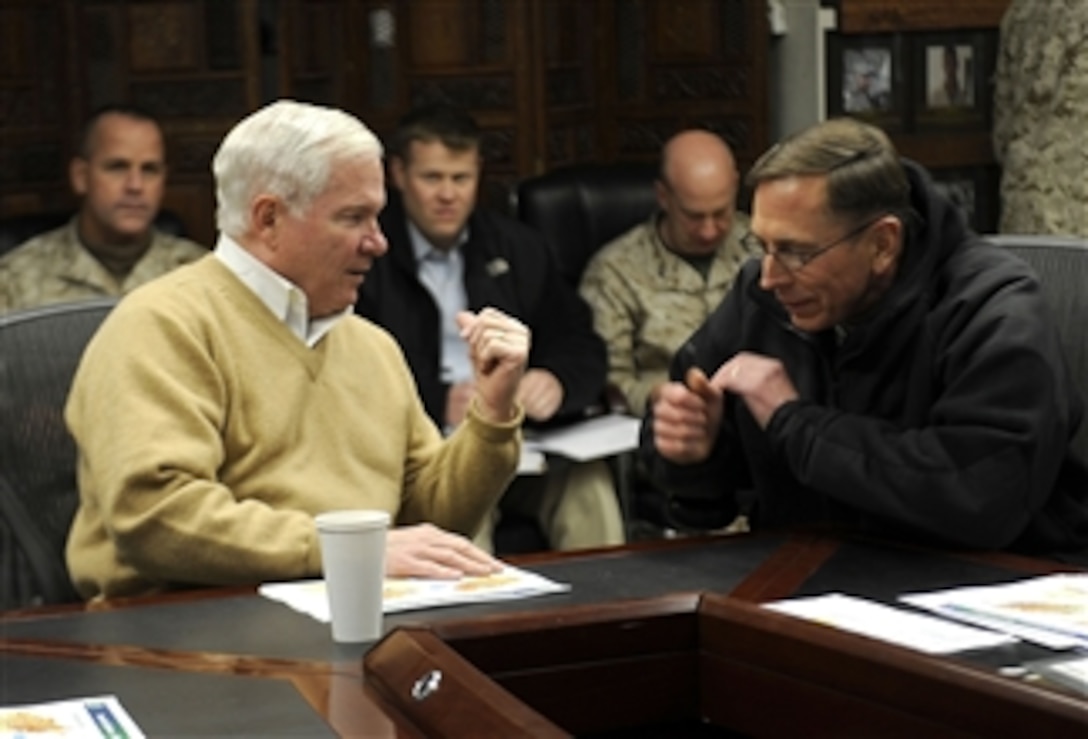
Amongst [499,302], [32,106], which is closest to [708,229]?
[499,302]

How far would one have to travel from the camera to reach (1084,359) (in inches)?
111

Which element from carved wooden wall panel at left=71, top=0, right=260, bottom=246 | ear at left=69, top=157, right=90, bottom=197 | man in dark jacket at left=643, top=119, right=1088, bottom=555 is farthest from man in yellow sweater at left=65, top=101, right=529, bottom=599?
carved wooden wall panel at left=71, top=0, right=260, bottom=246

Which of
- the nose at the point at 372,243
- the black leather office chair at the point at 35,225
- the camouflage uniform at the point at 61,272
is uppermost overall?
the nose at the point at 372,243

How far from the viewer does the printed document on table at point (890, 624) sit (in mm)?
1921

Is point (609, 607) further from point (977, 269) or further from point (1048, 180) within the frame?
point (1048, 180)

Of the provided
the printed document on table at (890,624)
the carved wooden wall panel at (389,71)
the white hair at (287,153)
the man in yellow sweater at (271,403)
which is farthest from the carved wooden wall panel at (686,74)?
the printed document on table at (890,624)

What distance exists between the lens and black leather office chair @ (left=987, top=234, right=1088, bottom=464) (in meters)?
2.83

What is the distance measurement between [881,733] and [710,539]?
913mm

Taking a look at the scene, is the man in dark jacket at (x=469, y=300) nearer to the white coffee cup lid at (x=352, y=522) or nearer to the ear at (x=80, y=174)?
the ear at (x=80, y=174)

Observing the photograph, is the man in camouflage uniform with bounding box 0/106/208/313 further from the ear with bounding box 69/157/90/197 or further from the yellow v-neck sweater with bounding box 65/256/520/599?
the yellow v-neck sweater with bounding box 65/256/520/599

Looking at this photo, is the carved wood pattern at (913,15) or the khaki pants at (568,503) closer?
the khaki pants at (568,503)

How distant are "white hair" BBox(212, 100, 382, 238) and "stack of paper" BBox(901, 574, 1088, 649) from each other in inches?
39.5

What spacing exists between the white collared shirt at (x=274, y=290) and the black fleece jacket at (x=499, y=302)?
1477 mm

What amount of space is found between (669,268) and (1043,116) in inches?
44.3
